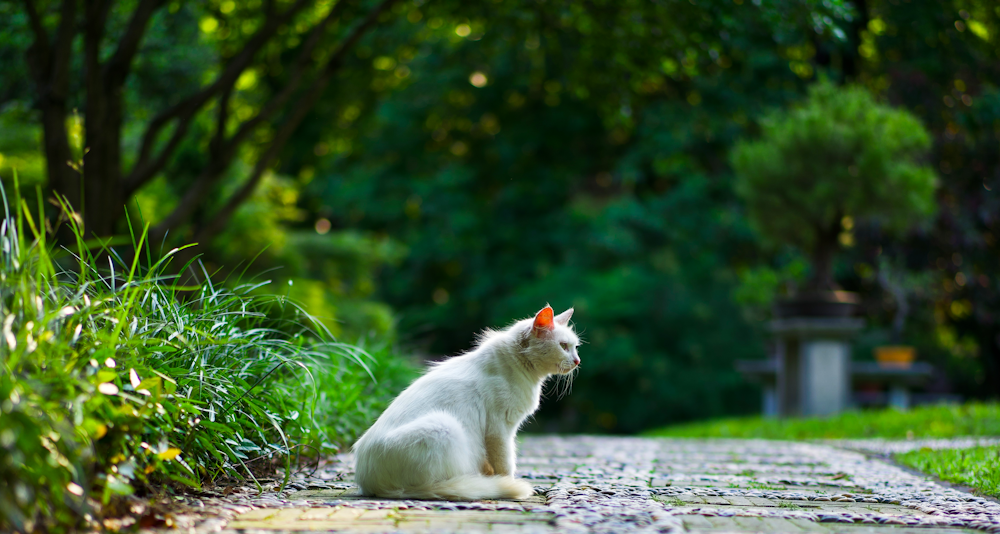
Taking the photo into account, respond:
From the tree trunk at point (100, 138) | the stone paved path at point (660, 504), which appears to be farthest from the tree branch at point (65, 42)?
the stone paved path at point (660, 504)

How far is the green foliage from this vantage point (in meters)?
10.1

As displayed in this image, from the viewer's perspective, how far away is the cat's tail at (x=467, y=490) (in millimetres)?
2918

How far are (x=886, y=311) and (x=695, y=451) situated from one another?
10.9 m

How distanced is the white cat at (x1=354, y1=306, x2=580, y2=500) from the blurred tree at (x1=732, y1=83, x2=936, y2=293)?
784cm

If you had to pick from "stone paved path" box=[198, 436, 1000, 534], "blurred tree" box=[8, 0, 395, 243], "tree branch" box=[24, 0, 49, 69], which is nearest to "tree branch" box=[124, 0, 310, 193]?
"blurred tree" box=[8, 0, 395, 243]

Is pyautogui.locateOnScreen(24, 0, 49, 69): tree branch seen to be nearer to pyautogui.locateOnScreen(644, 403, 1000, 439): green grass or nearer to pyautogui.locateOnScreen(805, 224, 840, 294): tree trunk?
pyautogui.locateOnScreen(644, 403, 1000, 439): green grass

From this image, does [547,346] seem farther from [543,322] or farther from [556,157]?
[556,157]

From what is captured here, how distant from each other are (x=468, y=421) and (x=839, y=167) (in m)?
8.73

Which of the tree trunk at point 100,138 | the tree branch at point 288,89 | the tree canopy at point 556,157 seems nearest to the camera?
the tree trunk at point 100,138

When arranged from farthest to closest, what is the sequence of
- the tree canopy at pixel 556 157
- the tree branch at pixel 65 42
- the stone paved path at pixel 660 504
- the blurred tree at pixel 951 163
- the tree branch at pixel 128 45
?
1. the blurred tree at pixel 951 163
2. the tree canopy at pixel 556 157
3. the tree branch at pixel 128 45
4. the tree branch at pixel 65 42
5. the stone paved path at pixel 660 504

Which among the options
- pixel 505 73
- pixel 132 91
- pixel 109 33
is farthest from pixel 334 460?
pixel 505 73

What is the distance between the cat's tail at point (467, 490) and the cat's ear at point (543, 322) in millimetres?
716

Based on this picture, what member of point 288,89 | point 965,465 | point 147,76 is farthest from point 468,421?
point 147,76

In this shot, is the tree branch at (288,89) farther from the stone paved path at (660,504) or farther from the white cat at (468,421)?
the white cat at (468,421)
